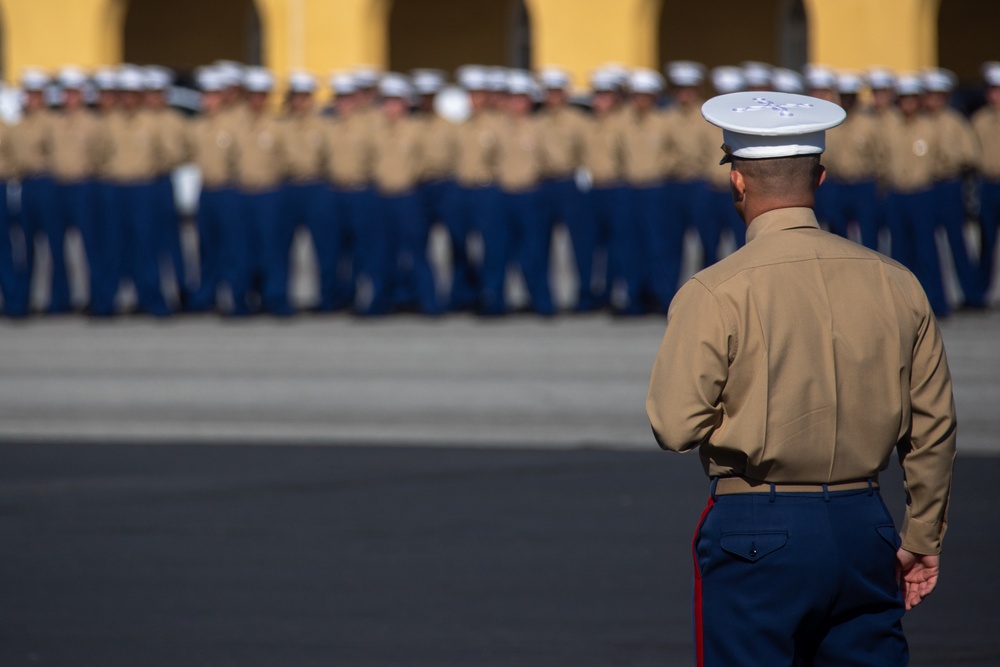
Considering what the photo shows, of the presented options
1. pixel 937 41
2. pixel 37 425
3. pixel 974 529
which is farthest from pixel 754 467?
pixel 937 41

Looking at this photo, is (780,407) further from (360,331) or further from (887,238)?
(887,238)

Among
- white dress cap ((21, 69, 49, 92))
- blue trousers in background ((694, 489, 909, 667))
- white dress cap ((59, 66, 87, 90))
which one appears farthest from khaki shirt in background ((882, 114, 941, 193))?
blue trousers in background ((694, 489, 909, 667))

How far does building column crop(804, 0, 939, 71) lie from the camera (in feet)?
73.9

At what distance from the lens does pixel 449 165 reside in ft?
46.6

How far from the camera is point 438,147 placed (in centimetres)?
1416

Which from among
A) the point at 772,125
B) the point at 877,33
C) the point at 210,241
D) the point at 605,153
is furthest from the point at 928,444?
the point at 877,33

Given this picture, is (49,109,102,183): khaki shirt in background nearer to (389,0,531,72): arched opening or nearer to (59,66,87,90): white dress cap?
(59,66,87,90): white dress cap

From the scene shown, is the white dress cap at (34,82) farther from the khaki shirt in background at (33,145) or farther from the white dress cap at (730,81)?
the white dress cap at (730,81)

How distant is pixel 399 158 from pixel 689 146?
2493mm

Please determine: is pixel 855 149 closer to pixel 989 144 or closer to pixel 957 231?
pixel 957 231

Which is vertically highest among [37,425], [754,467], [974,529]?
[754,467]

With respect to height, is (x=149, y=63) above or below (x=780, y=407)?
below

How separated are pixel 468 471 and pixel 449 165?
552cm

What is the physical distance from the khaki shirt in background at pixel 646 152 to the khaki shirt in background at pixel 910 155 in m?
1.89
